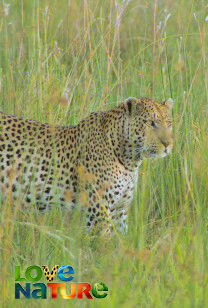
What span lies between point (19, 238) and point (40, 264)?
0.53m

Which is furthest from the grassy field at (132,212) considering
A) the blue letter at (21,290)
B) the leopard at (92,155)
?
the leopard at (92,155)

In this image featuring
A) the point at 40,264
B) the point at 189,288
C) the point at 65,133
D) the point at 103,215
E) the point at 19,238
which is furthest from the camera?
the point at 65,133

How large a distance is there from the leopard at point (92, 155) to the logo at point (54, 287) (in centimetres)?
126

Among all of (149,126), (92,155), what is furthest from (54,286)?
(149,126)

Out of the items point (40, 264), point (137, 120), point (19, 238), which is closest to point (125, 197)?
point (137, 120)

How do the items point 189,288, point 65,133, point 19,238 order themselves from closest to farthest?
point 189,288 < point 19,238 < point 65,133

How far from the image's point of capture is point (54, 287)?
337cm

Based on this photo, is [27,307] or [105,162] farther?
[105,162]

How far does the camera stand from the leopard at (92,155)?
484 cm

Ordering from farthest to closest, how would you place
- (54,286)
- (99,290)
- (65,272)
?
(65,272)
(54,286)
(99,290)

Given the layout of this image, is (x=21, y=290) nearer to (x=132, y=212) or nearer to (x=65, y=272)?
(x=65, y=272)

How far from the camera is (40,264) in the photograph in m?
3.71

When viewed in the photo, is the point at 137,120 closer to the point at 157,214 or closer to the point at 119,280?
the point at 157,214

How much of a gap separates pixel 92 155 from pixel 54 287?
1.77 metres
